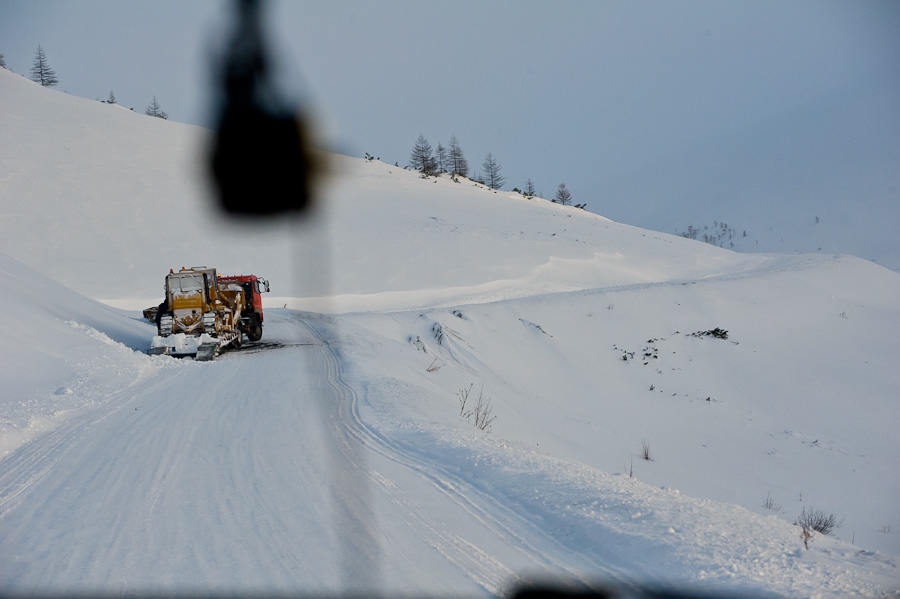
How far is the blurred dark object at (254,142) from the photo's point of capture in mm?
2609

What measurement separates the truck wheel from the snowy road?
10750 mm

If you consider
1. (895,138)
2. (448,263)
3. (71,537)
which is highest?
(895,138)

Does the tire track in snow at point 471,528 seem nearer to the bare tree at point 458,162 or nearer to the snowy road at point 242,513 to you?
the snowy road at point 242,513

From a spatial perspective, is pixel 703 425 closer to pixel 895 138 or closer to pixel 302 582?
pixel 302 582

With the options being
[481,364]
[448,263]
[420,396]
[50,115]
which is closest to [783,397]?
[481,364]

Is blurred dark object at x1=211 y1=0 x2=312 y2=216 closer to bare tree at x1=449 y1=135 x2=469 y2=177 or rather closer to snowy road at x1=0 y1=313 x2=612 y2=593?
snowy road at x1=0 y1=313 x2=612 y2=593

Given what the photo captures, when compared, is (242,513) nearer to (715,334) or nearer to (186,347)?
(186,347)

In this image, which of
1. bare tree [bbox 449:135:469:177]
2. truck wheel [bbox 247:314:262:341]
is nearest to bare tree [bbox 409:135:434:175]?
bare tree [bbox 449:135:469:177]

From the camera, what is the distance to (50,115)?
47.4m

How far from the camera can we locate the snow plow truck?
585 inches

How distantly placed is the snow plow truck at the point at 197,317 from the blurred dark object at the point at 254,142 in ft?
38.8

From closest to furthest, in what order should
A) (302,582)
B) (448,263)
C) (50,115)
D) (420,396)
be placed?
1. (302,582)
2. (420,396)
3. (448,263)
4. (50,115)

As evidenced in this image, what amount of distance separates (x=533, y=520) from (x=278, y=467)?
8.29 feet

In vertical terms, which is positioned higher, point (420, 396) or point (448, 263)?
point (448, 263)
